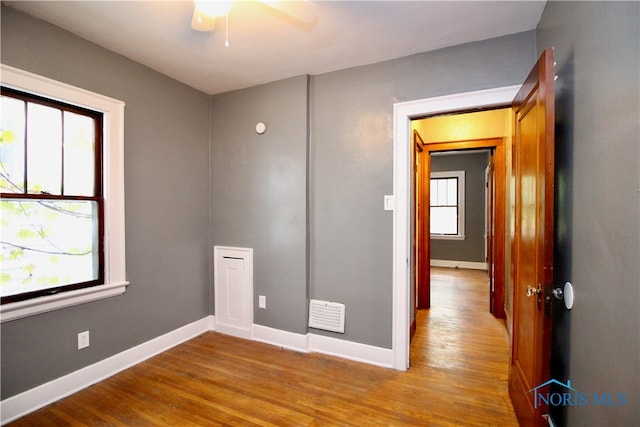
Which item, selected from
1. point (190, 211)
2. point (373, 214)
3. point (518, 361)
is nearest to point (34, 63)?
point (190, 211)

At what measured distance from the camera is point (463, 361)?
2570 millimetres

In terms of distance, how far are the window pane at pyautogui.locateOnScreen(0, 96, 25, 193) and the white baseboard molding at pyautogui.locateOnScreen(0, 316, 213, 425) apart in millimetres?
1316

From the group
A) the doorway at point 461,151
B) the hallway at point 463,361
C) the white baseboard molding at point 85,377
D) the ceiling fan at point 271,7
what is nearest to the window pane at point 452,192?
the doorway at point 461,151

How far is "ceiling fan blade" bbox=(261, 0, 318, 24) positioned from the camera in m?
1.43

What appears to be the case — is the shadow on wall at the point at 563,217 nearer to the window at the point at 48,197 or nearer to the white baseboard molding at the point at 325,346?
the white baseboard molding at the point at 325,346

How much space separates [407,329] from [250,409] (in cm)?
131

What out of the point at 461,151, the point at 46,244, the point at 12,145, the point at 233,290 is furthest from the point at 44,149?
the point at 461,151

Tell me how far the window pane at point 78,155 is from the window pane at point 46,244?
12 centimetres

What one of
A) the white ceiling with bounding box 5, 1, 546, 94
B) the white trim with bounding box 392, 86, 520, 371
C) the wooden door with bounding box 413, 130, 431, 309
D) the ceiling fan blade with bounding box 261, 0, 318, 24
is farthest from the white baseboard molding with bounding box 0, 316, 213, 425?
the wooden door with bounding box 413, 130, 431, 309

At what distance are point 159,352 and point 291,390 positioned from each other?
1.37 m

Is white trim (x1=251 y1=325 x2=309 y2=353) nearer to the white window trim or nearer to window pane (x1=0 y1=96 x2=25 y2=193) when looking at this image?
the white window trim

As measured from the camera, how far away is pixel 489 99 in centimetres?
218

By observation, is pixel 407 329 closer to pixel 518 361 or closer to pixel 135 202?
pixel 518 361

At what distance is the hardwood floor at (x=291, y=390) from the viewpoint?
73.4 inches
